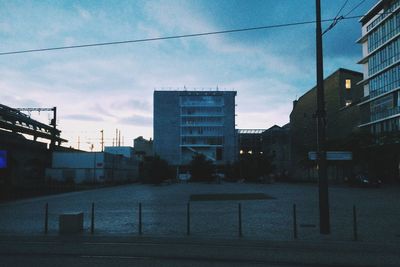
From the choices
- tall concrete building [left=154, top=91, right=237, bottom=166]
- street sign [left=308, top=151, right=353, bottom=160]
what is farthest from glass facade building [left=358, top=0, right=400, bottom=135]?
tall concrete building [left=154, top=91, right=237, bottom=166]

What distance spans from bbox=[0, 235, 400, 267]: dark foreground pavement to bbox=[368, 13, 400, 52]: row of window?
5859 centimetres

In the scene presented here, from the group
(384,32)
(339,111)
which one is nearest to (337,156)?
(384,32)

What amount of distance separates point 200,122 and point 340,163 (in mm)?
67617

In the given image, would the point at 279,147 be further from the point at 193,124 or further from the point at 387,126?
the point at 387,126

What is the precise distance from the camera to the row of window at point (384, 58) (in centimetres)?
6222

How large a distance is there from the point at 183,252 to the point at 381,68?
6588cm

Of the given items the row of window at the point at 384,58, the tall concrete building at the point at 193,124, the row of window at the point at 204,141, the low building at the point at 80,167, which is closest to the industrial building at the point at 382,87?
the row of window at the point at 384,58

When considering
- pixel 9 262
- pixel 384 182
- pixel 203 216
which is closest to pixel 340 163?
pixel 384 182

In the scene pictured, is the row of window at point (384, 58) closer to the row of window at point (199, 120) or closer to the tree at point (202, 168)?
the tree at point (202, 168)

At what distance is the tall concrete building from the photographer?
133 meters

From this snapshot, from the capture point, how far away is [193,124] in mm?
134000

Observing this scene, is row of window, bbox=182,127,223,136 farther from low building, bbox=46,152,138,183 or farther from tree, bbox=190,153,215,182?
low building, bbox=46,152,138,183

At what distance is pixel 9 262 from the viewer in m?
9.16

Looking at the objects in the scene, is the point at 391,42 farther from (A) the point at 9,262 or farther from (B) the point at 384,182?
(A) the point at 9,262
